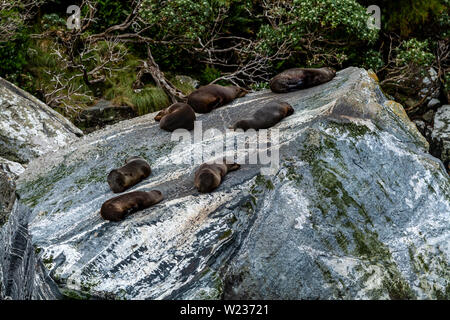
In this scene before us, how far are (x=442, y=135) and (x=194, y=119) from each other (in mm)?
5844

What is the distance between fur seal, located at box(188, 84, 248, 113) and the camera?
6.22 meters

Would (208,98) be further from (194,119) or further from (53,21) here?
(53,21)

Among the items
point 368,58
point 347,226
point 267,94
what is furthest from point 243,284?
point 368,58

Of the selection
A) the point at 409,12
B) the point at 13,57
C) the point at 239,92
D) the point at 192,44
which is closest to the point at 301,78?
the point at 239,92

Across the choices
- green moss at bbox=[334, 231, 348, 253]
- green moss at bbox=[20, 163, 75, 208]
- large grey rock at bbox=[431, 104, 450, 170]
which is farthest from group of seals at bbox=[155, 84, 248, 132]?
large grey rock at bbox=[431, 104, 450, 170]

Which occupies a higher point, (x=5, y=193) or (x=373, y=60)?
(x=373, y=60)

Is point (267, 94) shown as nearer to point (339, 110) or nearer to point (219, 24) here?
point (339, 110)

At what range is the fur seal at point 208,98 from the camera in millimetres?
6219

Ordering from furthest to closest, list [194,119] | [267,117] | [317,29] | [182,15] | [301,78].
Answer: [317,29], [182,15], [301,78], [194,119], [267,117]

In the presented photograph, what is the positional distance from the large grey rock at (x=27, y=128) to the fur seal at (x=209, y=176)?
11.9 feet

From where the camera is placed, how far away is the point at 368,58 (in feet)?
34.0

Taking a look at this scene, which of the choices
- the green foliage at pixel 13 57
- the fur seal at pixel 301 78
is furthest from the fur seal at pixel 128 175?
the green foliage at pixel 13 57

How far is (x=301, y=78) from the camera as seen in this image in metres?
6.47

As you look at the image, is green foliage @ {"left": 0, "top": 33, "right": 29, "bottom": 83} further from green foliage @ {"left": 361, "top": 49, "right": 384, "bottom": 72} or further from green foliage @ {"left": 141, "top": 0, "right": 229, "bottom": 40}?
green foliage @ {"left": 361, "top": 49, "right": 384, "bottom": 72}
